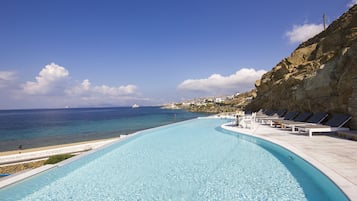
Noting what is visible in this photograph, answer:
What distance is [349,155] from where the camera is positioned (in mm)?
5797

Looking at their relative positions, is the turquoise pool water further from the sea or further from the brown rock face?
the sea

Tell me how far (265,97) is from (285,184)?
23.3 m

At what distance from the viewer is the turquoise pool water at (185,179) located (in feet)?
15.4

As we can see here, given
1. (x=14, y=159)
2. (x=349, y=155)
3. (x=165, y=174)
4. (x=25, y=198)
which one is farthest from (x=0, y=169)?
(x=349, y=155)

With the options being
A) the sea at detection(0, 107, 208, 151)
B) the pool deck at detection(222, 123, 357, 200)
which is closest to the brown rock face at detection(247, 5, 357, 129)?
the pool deck at detection(222, 123, 357, 200)

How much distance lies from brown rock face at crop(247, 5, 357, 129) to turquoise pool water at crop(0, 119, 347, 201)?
5.40 m

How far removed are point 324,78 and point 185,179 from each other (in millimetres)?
11296

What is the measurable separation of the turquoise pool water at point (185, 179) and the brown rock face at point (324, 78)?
17.7 ft

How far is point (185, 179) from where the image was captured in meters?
5.69

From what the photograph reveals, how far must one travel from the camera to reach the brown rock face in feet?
35.2

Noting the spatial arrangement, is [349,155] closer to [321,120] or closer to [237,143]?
[237,143]

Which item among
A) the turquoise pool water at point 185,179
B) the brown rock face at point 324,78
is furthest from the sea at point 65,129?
the brown rock face at point 324,78

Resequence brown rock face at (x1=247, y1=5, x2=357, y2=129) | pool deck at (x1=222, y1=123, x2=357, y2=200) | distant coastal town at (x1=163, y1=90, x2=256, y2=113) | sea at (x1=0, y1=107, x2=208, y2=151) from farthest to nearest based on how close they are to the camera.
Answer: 1. distant coastal town at (x1=163, y1=90, x2=256, y2=113)
2. sea at (x1=0, y1=107, x2=208, y2=151)
3. brown rock face at (x1=247, y1=5, x2=357, y2=129)
4. pool deck at (x1=222, y1=123, x2=357, y2=200)

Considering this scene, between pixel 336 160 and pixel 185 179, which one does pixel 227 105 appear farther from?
pixel 185 179
